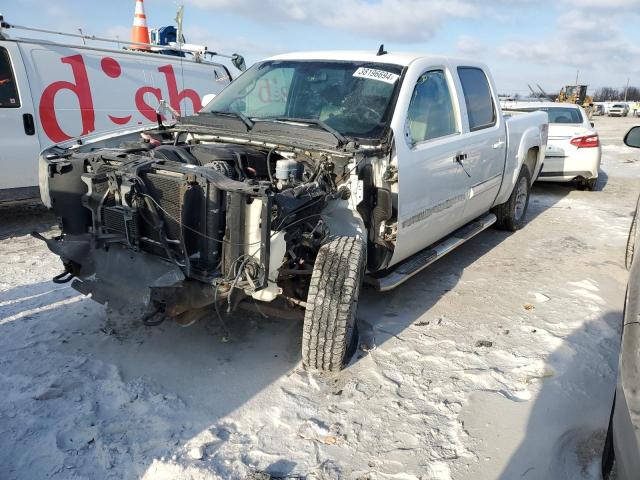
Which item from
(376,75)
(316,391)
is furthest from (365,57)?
(316,391)

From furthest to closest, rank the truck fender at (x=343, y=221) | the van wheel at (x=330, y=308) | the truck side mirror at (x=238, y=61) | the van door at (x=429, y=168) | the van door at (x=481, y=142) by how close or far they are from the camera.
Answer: the truck side mirror at (x=238, y=61)
the van door at (x=481, y=142)
the van door at (x=429, y=168)
the truck fender at (x=343, y=221)
the van wheel at (x=330, y=308)

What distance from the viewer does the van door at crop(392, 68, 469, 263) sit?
12.4ft

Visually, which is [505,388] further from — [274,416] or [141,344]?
[141,344]

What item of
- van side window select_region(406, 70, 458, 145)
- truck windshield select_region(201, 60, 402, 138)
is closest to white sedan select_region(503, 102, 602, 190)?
van side window select_region(406, 70, 458, 145)

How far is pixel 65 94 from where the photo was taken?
20.5 feet

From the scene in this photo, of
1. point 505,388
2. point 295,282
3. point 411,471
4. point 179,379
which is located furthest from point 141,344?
point 505,388

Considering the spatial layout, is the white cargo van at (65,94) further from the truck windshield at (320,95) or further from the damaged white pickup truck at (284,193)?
the damaged white pickup truck at (284,193)

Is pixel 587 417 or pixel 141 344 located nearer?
pixel 587 417

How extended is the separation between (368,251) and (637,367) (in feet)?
6.93

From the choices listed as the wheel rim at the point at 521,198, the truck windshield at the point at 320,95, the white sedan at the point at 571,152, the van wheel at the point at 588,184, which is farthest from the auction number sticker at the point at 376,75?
the van wheel at the point at 588,184

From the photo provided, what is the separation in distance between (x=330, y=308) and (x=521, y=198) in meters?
4.69

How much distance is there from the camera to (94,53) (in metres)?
6.60

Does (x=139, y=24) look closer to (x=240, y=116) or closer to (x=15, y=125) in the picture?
(x=15, y=125)

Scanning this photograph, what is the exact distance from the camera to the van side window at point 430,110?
400 centimetres
